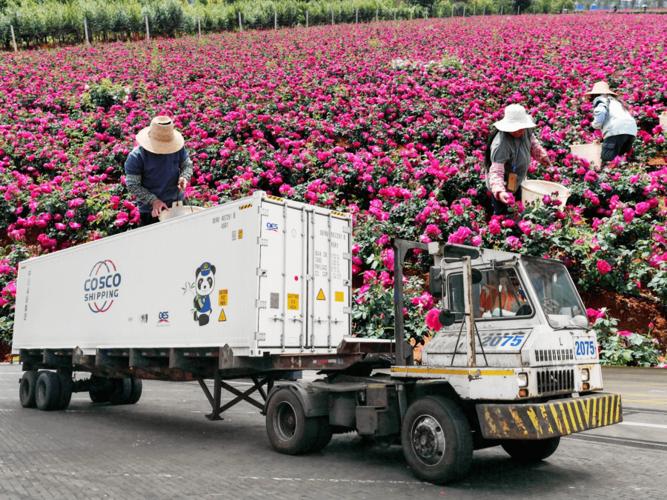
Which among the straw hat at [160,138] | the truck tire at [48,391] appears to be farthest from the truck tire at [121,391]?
the straw hat at [160,138]

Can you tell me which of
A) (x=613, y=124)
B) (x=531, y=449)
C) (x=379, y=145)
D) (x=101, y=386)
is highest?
(x=379, y=145)

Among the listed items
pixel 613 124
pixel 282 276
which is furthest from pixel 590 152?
pixel 282 276

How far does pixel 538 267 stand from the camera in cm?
614

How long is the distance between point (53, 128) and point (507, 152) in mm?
15741

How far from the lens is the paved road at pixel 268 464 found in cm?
541

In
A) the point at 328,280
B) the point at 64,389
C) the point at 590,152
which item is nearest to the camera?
the point at 328,280

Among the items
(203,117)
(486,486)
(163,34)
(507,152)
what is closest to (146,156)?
(507,152)

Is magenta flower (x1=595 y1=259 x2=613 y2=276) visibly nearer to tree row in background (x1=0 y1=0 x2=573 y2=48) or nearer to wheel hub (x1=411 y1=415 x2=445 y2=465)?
wheel hub (x1=411 y1=415 x2=445 y2=465)

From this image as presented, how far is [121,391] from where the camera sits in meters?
11.2

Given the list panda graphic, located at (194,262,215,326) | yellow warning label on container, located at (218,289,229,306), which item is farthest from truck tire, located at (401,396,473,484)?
panda graphic, located at (194,262,215,326)

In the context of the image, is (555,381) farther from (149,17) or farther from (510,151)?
(149,17)

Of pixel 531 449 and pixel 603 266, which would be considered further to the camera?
pixel 603 266

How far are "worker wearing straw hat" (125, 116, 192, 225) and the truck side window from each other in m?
5.16

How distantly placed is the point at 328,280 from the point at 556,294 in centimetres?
281
